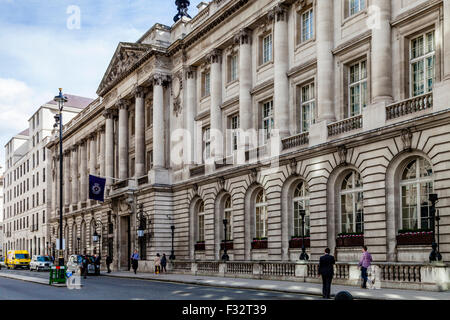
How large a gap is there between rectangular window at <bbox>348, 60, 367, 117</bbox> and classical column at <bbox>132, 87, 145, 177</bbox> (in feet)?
83.7

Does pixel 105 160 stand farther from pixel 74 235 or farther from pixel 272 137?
pixel 272 137

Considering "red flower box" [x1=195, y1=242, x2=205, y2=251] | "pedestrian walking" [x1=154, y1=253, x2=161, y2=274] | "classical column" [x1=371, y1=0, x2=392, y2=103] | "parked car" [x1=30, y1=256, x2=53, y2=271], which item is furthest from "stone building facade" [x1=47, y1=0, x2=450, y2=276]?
"parked car" [x1=30, y1=256, x2=53, y2=271]

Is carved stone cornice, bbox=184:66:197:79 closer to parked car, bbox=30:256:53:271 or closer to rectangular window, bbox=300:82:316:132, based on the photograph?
rectangular window, bbox=300:82:316:132

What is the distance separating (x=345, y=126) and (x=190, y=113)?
18.9 m

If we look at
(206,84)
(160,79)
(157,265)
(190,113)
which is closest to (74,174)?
(160,79)

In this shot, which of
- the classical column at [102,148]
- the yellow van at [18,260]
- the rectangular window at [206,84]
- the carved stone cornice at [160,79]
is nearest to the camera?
the rectangular window at [206,84]

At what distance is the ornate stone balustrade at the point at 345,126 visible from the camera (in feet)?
97.6

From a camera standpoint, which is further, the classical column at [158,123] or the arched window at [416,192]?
the classical column at [158,123]

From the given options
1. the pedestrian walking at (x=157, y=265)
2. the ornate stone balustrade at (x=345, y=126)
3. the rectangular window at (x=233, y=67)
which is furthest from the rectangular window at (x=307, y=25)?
the pedestrian walking at (x=157, y=265)

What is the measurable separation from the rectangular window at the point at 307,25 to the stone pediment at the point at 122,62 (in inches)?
677

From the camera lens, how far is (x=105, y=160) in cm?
6344

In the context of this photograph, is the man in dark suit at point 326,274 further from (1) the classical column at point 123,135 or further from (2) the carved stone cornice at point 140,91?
(1) the classical column at point 123,135
